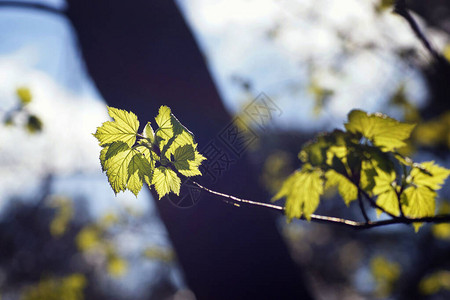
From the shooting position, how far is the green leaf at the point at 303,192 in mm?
981

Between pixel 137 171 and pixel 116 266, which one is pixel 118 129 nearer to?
pixel 137 171

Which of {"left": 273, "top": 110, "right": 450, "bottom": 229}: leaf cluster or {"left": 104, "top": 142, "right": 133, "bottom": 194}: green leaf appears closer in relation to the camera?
{"left": 104, "top": 142, "right": 133, "bottom": 194}: green leaf

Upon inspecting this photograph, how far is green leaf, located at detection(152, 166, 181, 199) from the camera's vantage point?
82cm

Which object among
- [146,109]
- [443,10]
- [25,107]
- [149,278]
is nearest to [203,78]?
[146,109]

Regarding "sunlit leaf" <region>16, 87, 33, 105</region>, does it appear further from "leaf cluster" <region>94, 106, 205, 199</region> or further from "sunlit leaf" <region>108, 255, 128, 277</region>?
"sunlit leaf" <region>108, 255, 128, 277</region>

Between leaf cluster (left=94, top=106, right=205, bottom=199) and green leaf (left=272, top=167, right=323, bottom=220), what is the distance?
Result: 1.19 feet

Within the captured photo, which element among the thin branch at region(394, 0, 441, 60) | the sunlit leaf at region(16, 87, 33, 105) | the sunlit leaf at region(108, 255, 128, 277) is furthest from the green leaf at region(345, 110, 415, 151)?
the sunlit leaf at region(108, 255, 128, 277)

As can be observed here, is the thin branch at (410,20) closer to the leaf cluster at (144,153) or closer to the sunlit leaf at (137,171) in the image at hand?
the leaf cluster at (144,153)

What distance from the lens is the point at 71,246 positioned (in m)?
15.9

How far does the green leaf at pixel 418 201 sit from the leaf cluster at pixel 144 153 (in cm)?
73

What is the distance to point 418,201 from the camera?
104cm

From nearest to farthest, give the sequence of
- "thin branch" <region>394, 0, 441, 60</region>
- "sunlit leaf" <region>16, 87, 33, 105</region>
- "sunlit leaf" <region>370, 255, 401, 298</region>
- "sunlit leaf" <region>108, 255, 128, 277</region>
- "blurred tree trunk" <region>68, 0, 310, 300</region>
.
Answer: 1. "thin branch" <region>394, 0, 441, 60</region>
2. "blurred tree trunk" <region>68, 0, 310, 300</region>
3. "sunlit leaf" <region>16, 87, 33, 105</region>
4. "sunlit leaf" <region>108, 255, 128, 277</region>
5. "sunlit leaf" <region>370, 255, 401, 298</region>

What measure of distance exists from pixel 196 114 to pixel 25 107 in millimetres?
1282

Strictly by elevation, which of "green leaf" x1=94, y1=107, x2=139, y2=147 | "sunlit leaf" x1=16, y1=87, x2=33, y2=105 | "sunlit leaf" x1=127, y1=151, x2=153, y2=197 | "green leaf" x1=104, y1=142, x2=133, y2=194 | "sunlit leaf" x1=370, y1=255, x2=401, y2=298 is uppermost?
"sunlit leaf" x1=16, y1=87, x2=33, y2=105
